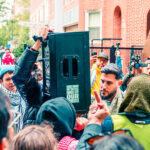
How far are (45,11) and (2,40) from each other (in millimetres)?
8141

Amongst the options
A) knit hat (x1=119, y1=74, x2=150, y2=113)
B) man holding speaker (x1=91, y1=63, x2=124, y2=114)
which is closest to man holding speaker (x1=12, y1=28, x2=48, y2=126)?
man holding speaker (x1=91, y1=63, x2=124, y2=114)

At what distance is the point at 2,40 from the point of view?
1603 inches

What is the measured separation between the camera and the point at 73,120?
8.11 ft

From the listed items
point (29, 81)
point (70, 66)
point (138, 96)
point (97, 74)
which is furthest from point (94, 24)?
point (138, 96)

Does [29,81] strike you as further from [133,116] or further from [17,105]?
[133,116]

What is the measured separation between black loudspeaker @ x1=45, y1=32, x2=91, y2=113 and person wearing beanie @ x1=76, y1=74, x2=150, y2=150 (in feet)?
3.15

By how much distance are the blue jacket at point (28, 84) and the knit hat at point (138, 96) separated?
112 centimetres

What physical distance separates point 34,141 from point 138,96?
0.95m

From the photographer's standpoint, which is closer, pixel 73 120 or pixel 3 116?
pixel 3 116

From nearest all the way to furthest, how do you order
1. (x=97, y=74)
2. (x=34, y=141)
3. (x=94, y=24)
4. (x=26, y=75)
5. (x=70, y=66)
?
(x=34, y=141) → (x=26, y=75) → (x=70, y=66) → (x=97, y=74) → (x=94, y=24)

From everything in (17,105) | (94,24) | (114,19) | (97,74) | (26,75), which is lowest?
(17,105)

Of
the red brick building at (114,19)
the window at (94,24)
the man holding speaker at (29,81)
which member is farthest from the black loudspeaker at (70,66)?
the window at (94,24)

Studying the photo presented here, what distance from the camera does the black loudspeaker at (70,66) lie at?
339 cm

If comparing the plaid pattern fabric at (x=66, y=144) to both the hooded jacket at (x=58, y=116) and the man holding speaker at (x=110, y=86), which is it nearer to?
the hooded jacket at (x=58, y=116)
